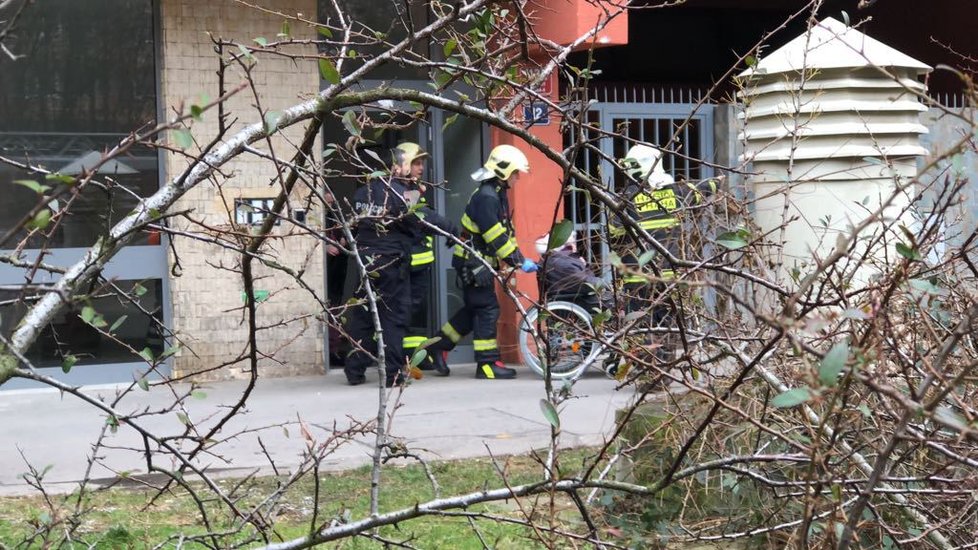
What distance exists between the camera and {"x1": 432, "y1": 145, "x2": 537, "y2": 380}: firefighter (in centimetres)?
854

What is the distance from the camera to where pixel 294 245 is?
8977mm

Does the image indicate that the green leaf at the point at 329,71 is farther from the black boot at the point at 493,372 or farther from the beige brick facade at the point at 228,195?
the black boot at the point at 493,372

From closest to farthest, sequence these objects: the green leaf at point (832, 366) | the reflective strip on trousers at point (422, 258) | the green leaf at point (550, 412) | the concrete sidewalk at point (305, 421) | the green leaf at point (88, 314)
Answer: the green leaf at point (832, 366) → the green leaf at point (550, 412) → the green leaf at point (88, 314) → the concrete sidewalk at point (305, 421) → the reflective strip on trousers at point (422, 258)

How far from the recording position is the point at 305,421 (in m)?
7.17

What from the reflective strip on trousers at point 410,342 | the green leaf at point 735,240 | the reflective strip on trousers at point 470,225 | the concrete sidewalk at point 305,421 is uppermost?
the reflective strip on trousers at point 470,225

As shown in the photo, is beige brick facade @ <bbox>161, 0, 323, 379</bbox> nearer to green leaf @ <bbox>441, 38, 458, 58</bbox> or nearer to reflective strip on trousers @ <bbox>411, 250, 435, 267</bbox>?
reflective strip on trousers @ <bbox>411, 250, 435, 267</bbox>

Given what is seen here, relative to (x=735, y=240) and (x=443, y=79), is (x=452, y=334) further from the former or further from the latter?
(x=735, y=240)

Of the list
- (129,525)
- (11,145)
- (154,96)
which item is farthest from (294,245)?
(129,525)

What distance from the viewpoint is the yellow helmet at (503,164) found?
8.65 metres

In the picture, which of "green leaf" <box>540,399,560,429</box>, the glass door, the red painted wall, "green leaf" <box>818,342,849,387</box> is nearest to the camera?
"green leaf" <box>818,342,849,387</box>

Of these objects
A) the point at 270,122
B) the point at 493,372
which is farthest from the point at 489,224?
the point at 270,122

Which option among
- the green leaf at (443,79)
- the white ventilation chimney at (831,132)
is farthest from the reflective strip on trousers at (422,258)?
the green leaf at (443,79)

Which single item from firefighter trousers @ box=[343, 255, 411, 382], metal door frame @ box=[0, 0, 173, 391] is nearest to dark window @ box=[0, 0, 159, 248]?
metal door frame @ box=[0, 0, 173, 391]

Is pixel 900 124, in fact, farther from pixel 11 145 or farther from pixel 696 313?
pixel 11 145
